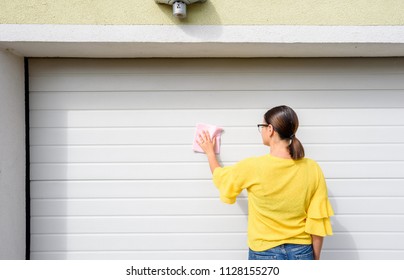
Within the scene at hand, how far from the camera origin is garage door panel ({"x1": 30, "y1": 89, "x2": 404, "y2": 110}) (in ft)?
10.4

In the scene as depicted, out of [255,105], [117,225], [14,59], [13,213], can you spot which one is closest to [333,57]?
[255,105]

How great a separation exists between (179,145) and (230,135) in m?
0.45

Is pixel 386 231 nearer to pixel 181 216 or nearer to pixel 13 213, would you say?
pixel 181 216

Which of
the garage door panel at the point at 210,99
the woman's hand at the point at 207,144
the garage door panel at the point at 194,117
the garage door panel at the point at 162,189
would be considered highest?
the garage door panel at the point at 210,99

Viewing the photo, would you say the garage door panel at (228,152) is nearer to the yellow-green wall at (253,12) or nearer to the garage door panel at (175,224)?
the garage door panel at (175,224)

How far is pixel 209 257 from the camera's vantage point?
3.24 m

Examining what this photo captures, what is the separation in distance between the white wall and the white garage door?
0.13 meters

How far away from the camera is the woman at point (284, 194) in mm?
2436

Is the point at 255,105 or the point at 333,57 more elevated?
the point at 333,57

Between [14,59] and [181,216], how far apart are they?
1.91m

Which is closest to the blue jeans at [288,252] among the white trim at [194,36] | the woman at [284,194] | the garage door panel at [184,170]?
the woman at [284,194]

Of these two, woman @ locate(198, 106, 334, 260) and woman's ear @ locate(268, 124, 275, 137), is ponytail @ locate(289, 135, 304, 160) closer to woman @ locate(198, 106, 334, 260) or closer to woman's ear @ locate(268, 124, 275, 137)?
woman @ locate(198, 106, 334, 260)

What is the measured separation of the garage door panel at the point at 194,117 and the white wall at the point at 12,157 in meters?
0.22

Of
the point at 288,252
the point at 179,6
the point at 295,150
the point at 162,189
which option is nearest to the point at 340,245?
the point at 288,252
